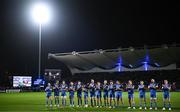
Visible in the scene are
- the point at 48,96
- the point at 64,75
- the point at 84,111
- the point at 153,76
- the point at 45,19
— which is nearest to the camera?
the point at 84,111

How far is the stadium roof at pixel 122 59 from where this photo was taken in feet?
237

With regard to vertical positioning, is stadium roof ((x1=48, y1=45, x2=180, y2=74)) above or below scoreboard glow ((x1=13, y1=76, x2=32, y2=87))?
above

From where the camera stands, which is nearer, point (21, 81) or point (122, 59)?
point (21, 81)

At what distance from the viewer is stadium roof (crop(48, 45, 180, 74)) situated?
72.2 m

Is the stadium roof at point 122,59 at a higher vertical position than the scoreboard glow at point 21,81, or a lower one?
higher

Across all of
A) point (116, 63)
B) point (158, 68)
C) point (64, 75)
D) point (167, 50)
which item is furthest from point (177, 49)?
point (64, 75)

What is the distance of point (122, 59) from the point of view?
81.3 metres

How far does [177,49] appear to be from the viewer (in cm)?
6731

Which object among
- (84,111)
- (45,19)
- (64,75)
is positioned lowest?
(84,111)

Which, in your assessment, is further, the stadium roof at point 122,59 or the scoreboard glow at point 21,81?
the scoreboard glow at point 21,81

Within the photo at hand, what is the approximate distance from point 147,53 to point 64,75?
33.0 meters

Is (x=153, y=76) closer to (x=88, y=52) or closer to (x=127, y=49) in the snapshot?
(x=127, y=49)

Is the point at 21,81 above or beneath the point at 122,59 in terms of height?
beneath

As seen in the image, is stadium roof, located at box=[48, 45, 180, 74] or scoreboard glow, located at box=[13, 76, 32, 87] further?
scoreboard glow, located at box=[13, 76, 32, 87]
